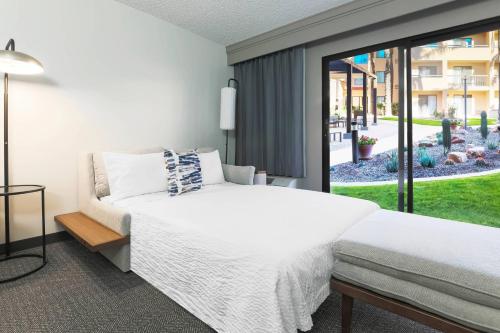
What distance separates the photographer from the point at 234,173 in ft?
10.3

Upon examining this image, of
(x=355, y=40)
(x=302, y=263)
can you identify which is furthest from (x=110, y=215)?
(x=355, y=40)

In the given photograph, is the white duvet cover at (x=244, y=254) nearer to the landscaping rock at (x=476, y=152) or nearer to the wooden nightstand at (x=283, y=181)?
the wooden nightstand at (x=283, y=181)

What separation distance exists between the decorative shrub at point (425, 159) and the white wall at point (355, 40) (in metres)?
1.04

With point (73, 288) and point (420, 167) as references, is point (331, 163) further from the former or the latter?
point (73, 288)

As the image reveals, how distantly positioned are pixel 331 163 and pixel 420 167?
946 millimetres

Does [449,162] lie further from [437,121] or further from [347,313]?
[347,313]

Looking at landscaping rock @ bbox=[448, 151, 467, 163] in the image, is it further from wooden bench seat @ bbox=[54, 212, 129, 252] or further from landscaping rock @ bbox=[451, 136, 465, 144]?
wooden bench seat @ bbox=[54, 212, 129, 252]

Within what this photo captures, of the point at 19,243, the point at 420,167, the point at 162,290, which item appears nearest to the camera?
the point at 162,290

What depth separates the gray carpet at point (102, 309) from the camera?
55.5 inches

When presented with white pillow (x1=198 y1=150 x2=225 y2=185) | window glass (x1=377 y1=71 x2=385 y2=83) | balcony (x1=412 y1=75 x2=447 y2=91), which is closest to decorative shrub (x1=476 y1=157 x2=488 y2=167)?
balcony (x1=412 y1=75 x2=447 y2=91)

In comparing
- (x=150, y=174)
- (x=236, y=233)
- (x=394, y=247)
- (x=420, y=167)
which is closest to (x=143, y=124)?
(x=150, y=174)

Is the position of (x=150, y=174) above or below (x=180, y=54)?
below

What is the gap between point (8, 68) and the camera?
199cm

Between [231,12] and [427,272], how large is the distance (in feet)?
9.79
